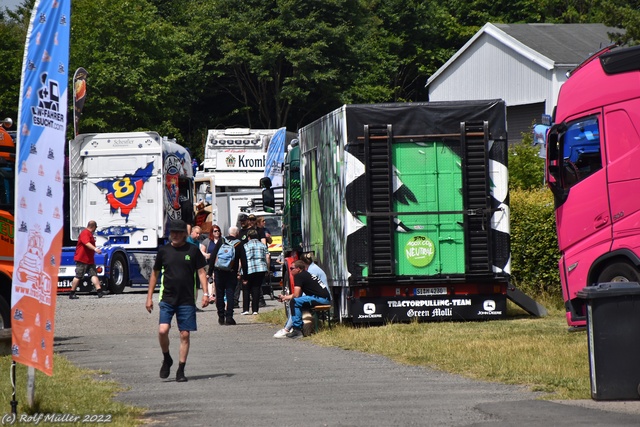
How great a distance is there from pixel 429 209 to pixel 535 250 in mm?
3762

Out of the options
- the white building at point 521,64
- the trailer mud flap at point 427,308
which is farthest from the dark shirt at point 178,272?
the white building at point 521,64

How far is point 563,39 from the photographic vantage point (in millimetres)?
48250

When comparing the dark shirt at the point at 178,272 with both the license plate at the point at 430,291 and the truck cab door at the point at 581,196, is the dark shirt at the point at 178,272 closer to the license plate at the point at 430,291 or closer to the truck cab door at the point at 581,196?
the truck cab door at the point at 581,196

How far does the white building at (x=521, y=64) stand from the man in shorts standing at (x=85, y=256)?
20107mm

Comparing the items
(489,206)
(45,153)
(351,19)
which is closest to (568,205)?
(489,206)

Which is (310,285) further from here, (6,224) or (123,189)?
(123,189)

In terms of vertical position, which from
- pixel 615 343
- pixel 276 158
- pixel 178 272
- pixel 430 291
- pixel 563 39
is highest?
pixel 563 39

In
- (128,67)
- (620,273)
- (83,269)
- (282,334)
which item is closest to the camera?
(620,273)

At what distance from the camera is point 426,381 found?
1273cm

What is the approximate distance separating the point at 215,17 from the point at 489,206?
4075 centimetres

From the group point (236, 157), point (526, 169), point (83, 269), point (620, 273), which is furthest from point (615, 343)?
point (236, 157)

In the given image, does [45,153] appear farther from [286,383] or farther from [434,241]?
[434,241]

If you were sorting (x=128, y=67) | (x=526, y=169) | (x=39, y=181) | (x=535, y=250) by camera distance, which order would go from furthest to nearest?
1. (x=128, y=67)
2. (x=526, y=169)
3. (x=535, y=250)
4. (x=39, y=181)

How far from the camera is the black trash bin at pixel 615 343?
10.8 meters
